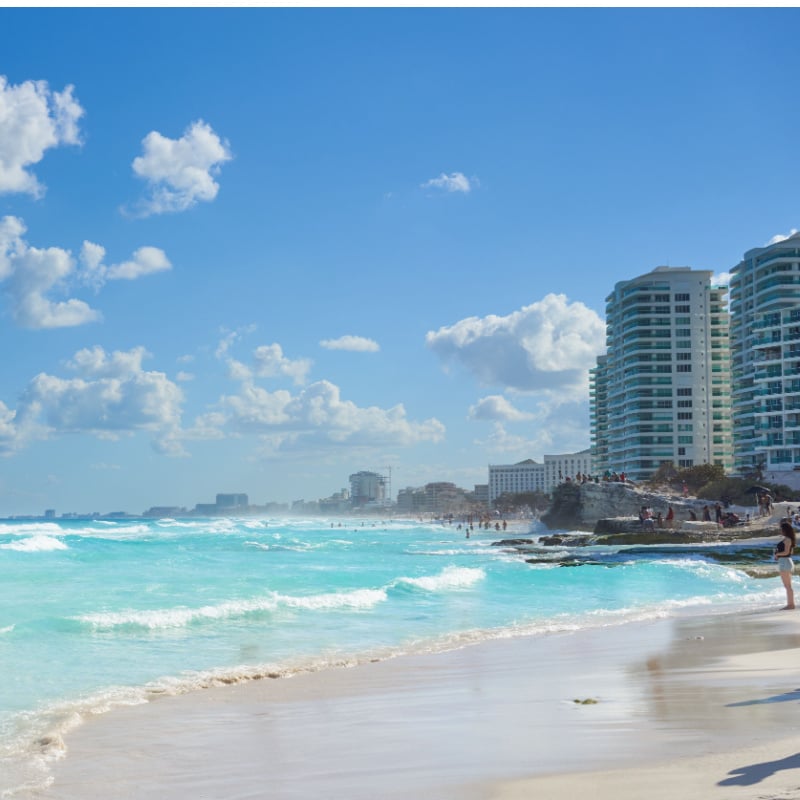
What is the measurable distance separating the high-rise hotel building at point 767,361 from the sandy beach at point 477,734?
317ft

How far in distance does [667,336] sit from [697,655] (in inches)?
5107

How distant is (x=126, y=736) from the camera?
9.65 m

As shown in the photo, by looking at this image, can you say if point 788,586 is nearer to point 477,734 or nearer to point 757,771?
point 477,734

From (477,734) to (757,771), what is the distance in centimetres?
303

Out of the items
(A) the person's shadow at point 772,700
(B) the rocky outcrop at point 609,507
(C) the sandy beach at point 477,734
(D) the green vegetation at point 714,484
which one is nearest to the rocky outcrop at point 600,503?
(B) the rocky outcrop at point 609,507

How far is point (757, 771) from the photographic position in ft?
20.3

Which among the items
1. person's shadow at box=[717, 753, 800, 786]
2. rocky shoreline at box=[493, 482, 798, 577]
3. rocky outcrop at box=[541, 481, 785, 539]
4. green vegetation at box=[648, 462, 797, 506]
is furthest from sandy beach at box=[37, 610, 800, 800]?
green vegetation at box=[648, 462, 797, 506]

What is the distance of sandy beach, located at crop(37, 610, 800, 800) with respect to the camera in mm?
6609

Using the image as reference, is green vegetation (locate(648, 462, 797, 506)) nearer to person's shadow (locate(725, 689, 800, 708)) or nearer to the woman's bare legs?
the woman's bare legs

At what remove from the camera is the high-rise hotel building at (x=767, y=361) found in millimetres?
107688

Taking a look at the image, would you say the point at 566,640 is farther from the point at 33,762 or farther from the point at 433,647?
the point at 33,762

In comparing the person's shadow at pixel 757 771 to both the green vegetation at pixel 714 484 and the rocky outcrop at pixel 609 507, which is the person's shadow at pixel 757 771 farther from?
the green vegetation at pixel 714 484

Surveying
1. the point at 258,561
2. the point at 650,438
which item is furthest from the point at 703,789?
the point at 650,438

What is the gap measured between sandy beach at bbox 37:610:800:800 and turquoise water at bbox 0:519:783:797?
92 centimetres
